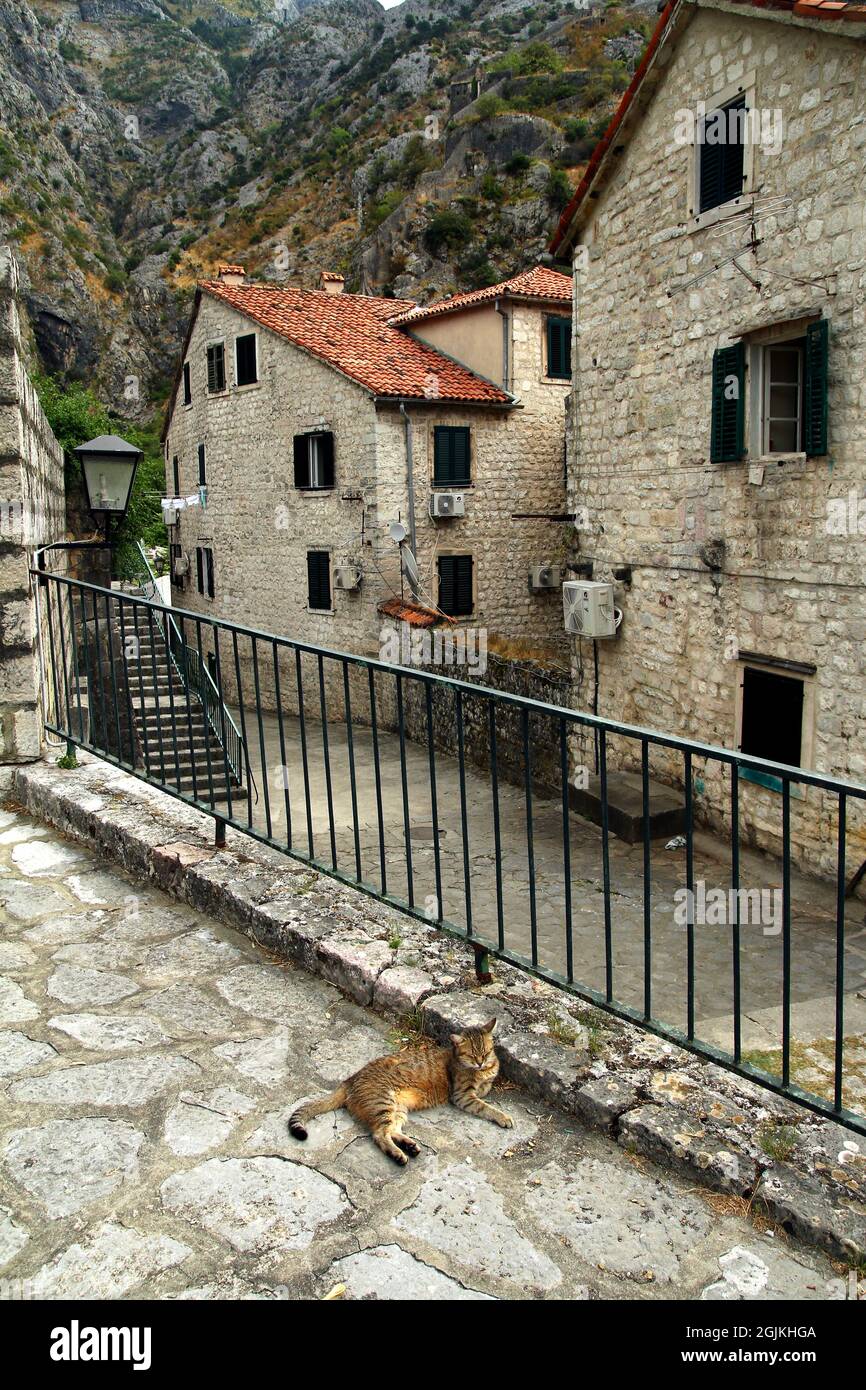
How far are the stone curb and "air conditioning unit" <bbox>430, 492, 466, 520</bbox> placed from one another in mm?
16071

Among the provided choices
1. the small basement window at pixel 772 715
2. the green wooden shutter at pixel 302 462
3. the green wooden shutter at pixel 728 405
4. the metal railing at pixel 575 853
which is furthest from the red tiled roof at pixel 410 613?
the small basement window at pixel 772 715

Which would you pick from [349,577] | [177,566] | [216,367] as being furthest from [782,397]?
[177,566]

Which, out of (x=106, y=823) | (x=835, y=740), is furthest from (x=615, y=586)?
(x=106, y=823)

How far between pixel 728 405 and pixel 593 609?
302 cm

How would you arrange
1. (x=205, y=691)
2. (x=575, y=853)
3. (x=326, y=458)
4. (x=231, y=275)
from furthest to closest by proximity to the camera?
(x=231, y=275) < (x=326, y=458) < (x=205, y=691) < (x=575, y=853)

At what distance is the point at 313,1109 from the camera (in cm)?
273

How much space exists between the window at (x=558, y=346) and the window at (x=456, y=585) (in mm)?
4810

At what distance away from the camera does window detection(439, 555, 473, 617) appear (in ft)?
69.5

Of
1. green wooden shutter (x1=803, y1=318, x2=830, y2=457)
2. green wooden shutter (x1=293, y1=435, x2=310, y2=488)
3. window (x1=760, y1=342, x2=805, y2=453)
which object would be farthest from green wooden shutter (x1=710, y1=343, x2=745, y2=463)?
green wooden shutter (x1=293, y1=435, x2=310, y2=488)

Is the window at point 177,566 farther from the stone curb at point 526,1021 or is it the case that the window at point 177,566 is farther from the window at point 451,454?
the stone curb at point 526,1021

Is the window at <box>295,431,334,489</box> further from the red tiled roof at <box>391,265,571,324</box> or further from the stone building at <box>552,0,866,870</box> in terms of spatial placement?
the stone building at <box>552,0,866,870</box>

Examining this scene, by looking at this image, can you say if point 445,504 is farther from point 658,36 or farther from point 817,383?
point 817,383

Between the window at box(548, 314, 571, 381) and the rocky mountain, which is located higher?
the rocky mountain
